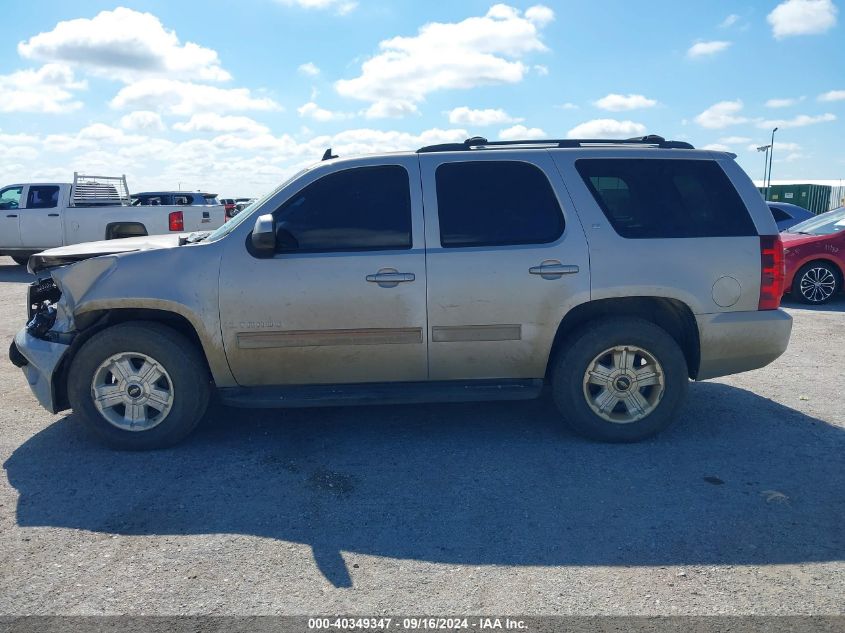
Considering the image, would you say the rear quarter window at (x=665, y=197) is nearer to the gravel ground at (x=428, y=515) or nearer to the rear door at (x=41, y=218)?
the gravel ground at (x=428, y=515)

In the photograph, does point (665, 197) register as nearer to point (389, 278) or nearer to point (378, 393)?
point (389, 278)

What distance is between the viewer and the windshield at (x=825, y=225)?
35.4ft

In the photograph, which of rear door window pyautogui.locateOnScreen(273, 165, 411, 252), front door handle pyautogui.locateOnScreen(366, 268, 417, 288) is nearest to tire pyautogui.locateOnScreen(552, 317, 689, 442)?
front door handle pyautogui.locateOnScreen(366, 268, 417, 288)

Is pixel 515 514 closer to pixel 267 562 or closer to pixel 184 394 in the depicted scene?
pixel 267 562

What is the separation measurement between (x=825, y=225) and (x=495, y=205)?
8.51 m

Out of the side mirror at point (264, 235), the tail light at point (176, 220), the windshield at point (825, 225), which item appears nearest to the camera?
the side mirror at point (264, 235)

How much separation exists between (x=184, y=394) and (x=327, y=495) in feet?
4.27

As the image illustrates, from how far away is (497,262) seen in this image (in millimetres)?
4652

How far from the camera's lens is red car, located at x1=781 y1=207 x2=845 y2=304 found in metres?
10.6

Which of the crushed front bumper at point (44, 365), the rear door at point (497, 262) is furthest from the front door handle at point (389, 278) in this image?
the crushed front bumper at point (44, 365)

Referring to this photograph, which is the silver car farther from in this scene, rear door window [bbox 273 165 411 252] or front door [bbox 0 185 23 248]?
front door [bbox 0 185 23 248]

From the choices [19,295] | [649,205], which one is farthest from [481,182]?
[19,295]

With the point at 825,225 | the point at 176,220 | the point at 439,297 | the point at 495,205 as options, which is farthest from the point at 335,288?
the point at 176,220

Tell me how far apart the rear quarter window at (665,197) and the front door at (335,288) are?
131 cm
